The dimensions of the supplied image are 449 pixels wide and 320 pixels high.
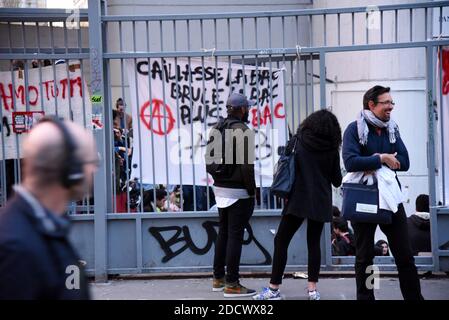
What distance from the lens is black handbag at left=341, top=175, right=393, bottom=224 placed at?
18.2 ft

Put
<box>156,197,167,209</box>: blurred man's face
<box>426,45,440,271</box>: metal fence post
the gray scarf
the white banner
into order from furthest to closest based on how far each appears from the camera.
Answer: <box>156,197,167,209</box>: blurred man's face, the white banner, <box>426,45,440,271</box>: metal fence post, the gray scarf

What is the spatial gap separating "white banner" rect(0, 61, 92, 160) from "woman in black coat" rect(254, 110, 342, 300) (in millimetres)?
2275

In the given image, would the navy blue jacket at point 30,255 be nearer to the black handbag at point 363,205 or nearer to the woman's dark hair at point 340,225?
the black handbag at point 363,205

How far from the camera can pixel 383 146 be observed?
5.79 metres

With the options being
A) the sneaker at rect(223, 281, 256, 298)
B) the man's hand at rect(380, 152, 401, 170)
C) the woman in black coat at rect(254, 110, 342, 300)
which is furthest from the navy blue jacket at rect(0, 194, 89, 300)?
the sneaker at rect(223, 281, 256, 298)

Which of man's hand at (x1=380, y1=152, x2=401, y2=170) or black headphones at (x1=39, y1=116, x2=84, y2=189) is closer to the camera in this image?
black headphones at (x1=39, y1=116, x2=84, y2=189)

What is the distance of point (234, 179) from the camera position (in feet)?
21.2

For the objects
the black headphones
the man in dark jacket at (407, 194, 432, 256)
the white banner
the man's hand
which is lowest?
the man in dark jacket at (407, 194, 432, 256)

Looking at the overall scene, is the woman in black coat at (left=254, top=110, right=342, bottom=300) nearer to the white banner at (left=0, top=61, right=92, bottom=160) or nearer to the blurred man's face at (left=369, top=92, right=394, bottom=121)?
the blurred man's face at (left=369, top=92, right=394, bottom=121)

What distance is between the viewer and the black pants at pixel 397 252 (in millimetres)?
5641

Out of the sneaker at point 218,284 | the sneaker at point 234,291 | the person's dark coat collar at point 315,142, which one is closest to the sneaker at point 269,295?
the sneaker at point 234,291

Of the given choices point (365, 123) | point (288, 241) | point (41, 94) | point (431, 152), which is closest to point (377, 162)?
point (365, 123)

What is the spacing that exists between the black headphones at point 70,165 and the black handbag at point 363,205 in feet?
11.2

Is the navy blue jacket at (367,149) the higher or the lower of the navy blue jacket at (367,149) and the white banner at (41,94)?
the lower
